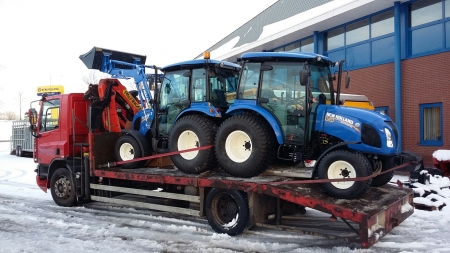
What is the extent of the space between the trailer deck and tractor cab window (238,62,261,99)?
54.9 inches

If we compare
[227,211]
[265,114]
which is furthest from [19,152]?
[265,114]

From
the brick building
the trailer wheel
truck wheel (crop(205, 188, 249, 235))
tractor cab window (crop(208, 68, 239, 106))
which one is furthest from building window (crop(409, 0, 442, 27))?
the trailer wheel

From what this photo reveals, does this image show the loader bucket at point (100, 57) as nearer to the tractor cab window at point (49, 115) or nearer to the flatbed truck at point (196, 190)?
the flatbed truck at point (196, 190)

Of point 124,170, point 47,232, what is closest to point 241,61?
point 124,170

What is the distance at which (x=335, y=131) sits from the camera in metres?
5.97

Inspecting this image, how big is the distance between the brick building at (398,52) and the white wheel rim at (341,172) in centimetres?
823

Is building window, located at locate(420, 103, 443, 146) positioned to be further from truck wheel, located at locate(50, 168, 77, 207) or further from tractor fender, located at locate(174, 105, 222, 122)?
truck wheel, located at locate(50, 168, 77, 207)

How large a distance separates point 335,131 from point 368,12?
10107 millimetres

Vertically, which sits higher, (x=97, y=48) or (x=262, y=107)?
(x=97, y=48)

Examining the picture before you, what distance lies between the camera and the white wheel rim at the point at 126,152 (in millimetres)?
8289

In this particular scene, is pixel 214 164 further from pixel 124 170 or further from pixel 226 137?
pixel 124 170

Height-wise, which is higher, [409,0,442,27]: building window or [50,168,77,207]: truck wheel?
[409,0,442,27]: building window

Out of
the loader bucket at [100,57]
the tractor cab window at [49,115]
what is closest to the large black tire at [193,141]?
the loader bucket at [100,57]

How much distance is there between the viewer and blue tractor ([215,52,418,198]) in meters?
5.68
